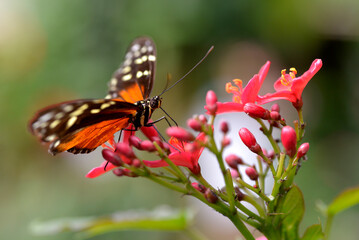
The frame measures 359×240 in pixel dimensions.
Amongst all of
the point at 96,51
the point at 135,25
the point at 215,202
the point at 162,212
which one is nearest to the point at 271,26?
the point at 135,25

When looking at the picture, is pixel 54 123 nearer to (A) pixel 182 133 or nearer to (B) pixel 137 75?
(A) pixel 182 133

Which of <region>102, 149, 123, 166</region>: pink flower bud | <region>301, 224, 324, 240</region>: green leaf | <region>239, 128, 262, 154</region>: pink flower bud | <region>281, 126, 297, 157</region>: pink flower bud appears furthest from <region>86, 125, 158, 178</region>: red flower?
<region>301, 224, 324, 240</region>: green leaf

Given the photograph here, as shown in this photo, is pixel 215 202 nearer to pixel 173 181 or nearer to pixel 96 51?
pixel 173 181

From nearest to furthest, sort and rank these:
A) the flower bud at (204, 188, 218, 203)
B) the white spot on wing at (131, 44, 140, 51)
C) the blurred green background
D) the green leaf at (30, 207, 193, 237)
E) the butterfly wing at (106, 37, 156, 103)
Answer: the flower bud at (204, 188, 218, 203)
the green leaf at (30, 207, 193, 237)
the butterfly wing at (106, 37, 156, 103)
the white spot on wing at (131, 44, 140, 51)
the blurred green background

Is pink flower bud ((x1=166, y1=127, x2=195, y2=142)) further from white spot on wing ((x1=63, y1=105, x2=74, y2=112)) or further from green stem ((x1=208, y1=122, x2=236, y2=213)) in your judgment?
white spot on wing ((x1=63, y1=105, x2=74, y2=112))

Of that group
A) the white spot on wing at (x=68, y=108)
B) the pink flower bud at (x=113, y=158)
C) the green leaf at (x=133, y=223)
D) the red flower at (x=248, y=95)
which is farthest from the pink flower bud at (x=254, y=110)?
the green leaf at (x=133, y=223)

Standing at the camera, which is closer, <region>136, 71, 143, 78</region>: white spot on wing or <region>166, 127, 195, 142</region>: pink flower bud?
<region>166, 127, 195, 142</region>: pink flower bud

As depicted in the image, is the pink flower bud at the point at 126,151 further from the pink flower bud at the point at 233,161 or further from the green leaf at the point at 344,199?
the green leaf at the point at 344,199

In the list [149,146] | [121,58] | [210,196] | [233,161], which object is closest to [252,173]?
[233,161]
